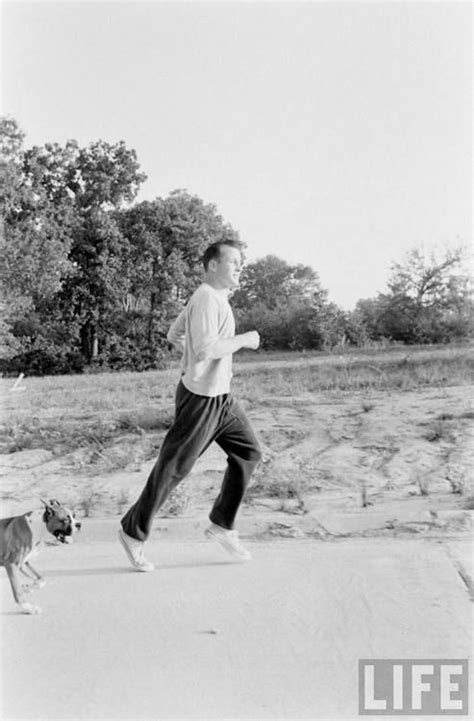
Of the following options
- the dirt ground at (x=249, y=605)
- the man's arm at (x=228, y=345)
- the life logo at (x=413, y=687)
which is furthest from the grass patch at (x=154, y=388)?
the life logo at (x=413, y=687)

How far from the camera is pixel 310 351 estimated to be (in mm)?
6582

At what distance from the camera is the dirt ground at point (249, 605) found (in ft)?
6.51

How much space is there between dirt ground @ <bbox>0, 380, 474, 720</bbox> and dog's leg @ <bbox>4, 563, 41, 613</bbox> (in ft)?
0.11

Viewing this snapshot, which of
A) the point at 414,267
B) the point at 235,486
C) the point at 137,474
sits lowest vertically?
the point at 137,474

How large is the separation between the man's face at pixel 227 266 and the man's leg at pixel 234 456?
34 cm

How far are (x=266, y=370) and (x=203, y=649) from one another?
15.0 ft

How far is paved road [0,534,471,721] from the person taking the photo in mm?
1956

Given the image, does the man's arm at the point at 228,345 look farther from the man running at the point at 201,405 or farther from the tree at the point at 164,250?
the tree at the point at 164,250

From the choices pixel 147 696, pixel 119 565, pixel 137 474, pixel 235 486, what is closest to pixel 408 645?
pixel 147 696

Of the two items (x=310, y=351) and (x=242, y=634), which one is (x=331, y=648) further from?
(x=310, y=351)

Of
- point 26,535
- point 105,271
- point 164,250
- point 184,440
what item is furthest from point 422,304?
point 26,535

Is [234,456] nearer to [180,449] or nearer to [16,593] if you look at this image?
[180,449]

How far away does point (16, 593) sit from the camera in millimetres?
2439

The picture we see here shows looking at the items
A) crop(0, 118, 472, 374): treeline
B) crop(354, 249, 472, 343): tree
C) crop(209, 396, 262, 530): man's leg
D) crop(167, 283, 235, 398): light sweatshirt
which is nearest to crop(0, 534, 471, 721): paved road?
crop(209, 396, 262, 530): man's leg
